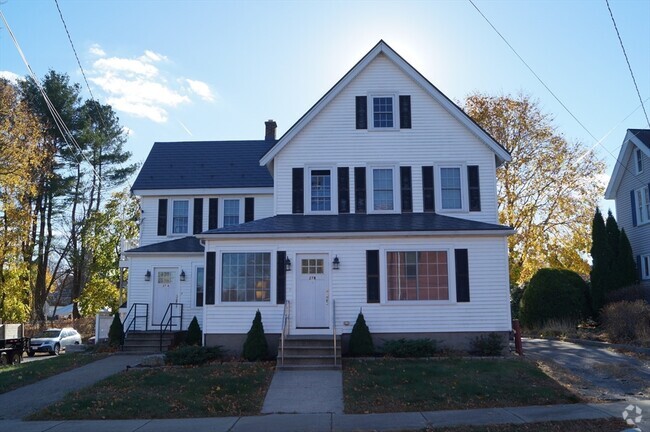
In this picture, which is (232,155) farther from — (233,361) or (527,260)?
(527,260)

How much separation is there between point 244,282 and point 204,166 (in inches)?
415

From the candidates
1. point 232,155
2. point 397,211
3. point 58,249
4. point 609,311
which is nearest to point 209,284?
point 397,211

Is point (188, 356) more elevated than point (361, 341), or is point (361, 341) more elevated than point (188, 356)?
point (361, 341)

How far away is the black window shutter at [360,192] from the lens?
64.5 ft

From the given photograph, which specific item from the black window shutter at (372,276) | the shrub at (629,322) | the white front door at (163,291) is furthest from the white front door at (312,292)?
the shrub at (629,322)

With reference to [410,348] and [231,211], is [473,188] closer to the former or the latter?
[410,348]

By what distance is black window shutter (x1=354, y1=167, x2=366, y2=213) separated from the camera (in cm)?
1967

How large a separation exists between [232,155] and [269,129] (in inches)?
139

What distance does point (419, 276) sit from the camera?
17438 mm

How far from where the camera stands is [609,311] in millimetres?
20828

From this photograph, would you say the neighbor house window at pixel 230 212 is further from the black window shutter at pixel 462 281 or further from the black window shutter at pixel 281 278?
the black window shutter at pixel 462 281

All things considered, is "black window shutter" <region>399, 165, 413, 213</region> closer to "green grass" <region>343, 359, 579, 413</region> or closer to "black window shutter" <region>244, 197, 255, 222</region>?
"green grass" <region>343, 359, 579, 413</region>

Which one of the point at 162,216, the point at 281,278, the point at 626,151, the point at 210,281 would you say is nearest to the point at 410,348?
the point at 281,278

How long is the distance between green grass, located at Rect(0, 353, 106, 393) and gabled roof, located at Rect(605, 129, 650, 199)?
24.3 metres
